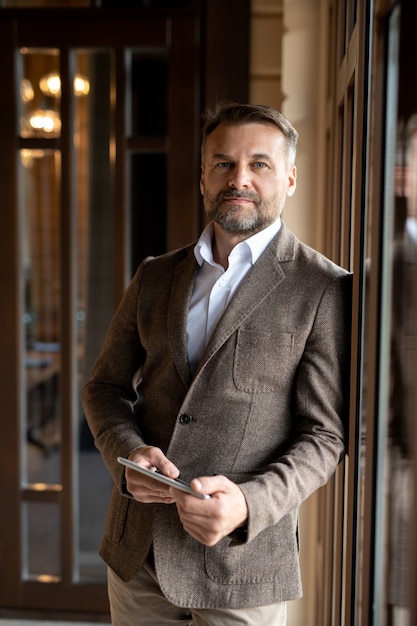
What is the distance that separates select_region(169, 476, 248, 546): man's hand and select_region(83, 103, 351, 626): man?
101 millimetres

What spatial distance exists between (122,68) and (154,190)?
43cm

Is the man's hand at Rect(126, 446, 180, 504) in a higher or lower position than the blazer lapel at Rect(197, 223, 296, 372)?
lower

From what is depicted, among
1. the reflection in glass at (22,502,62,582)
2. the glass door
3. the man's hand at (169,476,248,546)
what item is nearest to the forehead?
the man's hand at (169,476,248,546)

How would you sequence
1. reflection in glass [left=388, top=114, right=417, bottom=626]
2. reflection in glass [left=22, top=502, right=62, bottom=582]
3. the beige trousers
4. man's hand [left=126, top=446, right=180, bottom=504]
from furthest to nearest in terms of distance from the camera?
reflection in glass [left=22, top=502, right=62, bottom=582] → the beige trousers → man's hand [left=126, top=446, right=180, bottom=504] → reflection in glass [left=388, top=114, right=417, bottom=626]

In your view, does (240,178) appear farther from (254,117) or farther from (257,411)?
(257,411)

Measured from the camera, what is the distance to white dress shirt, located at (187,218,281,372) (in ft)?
4.42

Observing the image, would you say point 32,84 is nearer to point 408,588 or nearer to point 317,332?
point 317,332

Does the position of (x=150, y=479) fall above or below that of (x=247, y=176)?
below

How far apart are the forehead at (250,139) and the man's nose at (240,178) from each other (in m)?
0.03

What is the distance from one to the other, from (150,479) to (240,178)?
21.7 inches

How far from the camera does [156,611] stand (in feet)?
4.73

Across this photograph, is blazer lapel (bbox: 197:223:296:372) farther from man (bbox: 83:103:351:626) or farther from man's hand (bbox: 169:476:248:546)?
man's hand (bbox: 169:476:248:546)

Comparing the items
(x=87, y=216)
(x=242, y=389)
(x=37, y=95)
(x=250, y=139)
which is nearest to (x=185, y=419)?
(x=242, y=389)

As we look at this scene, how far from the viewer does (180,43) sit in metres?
2.41
